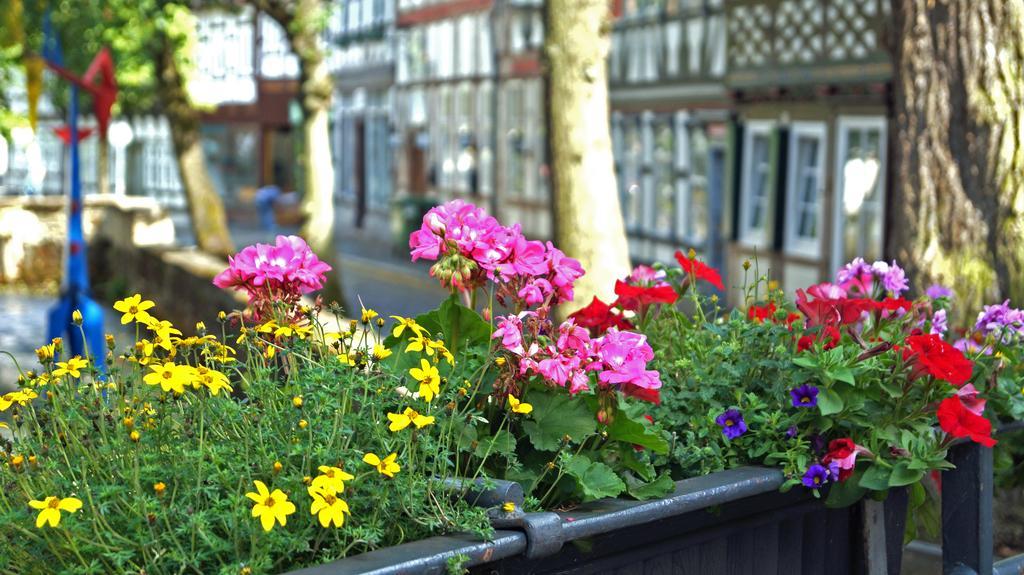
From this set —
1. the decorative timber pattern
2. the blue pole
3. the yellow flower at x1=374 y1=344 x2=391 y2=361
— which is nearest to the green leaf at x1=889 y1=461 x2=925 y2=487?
the yellow flower at x1=374 y1=344 x2=391 y2=361

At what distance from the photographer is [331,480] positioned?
8.95 ft

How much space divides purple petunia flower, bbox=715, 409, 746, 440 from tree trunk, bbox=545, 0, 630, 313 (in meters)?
5.56

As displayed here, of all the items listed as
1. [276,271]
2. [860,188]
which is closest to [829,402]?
[276,271]

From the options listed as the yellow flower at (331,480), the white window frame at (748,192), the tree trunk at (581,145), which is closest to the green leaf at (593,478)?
the yellow flower at (331,480)

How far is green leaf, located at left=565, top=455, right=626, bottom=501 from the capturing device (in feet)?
10.4

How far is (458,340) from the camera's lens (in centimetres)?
354

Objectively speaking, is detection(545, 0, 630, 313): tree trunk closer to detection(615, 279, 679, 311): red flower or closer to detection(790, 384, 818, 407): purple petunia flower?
detection(615, 279, 679, 311): red flower

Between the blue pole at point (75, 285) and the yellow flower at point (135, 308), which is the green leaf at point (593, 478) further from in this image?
the blue pole at point (75, 285)

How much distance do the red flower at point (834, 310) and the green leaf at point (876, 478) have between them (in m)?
0.40

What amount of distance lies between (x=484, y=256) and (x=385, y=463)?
2.64ft

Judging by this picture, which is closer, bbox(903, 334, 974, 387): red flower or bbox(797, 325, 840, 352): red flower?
bbox(903, 334, 974, 387): red flower

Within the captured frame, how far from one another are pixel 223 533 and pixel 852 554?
1666 mm

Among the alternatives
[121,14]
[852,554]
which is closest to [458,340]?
[852,554]

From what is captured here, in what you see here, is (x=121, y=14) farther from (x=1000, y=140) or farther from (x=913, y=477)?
(x=913, y=477)
